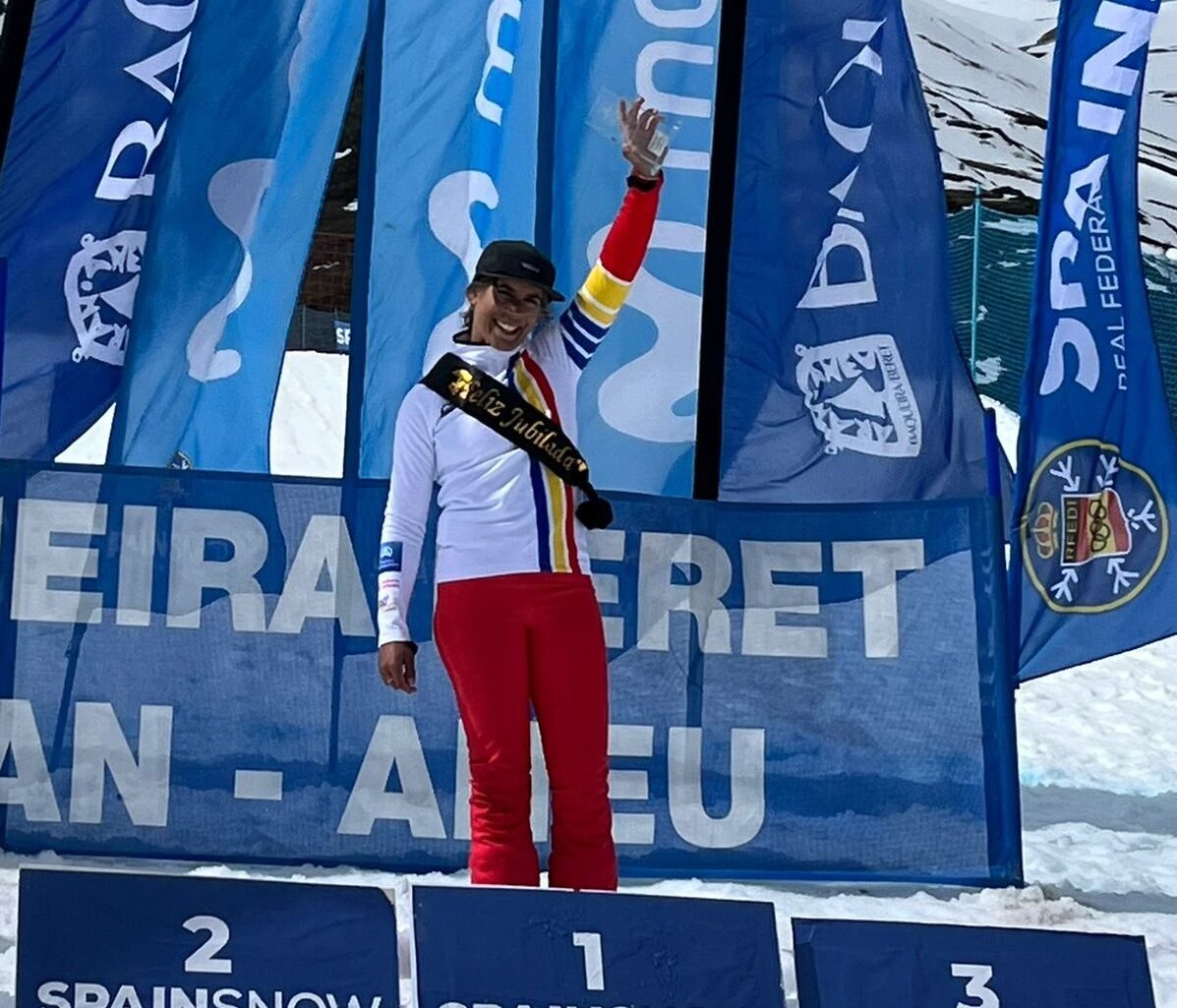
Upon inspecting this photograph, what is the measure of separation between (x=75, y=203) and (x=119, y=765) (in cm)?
175

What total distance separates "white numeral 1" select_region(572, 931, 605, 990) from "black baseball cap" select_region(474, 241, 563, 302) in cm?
164

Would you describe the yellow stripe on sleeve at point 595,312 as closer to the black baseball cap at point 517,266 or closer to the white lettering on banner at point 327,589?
the black baseball cap at point 517,266

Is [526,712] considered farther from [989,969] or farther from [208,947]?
[989,969]

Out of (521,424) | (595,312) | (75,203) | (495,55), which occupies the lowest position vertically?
(521,424)

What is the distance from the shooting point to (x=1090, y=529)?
6516mm

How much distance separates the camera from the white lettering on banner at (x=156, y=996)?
3191 mm

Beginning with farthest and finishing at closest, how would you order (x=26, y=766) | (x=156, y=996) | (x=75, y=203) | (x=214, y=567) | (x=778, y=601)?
(x=75, y=203)
(x=778, y=601)
(x=214, y=567)
(x=26, y=766)
(x=156, y=996)

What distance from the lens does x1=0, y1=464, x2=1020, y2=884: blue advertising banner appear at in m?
5.70

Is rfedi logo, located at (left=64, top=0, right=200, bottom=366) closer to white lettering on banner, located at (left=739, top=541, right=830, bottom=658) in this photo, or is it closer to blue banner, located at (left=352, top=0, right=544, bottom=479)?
blue banner, located at (left=352, top=0, right=544, bottom=479)

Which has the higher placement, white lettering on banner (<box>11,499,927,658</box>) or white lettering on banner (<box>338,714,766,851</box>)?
white lettering on banner (<box>11,499,927,658</box>)

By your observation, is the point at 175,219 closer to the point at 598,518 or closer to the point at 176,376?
the point at 176,376

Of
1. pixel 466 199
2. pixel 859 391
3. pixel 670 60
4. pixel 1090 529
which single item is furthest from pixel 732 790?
pixel 670 60

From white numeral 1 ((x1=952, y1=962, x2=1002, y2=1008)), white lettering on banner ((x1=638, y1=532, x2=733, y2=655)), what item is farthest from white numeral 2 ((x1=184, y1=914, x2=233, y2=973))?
white lettering on banner ((x1=638, y1=532, x2=733, y2=655))

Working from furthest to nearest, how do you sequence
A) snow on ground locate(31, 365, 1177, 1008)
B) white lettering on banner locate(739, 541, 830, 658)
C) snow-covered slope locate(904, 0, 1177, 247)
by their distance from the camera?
snow-covered slope locate(904, 0, 1177, 247) → white lettering on banner locate(739, 541, 830, 658) → snow on ground locate(31, 365, 1177, 1008)
